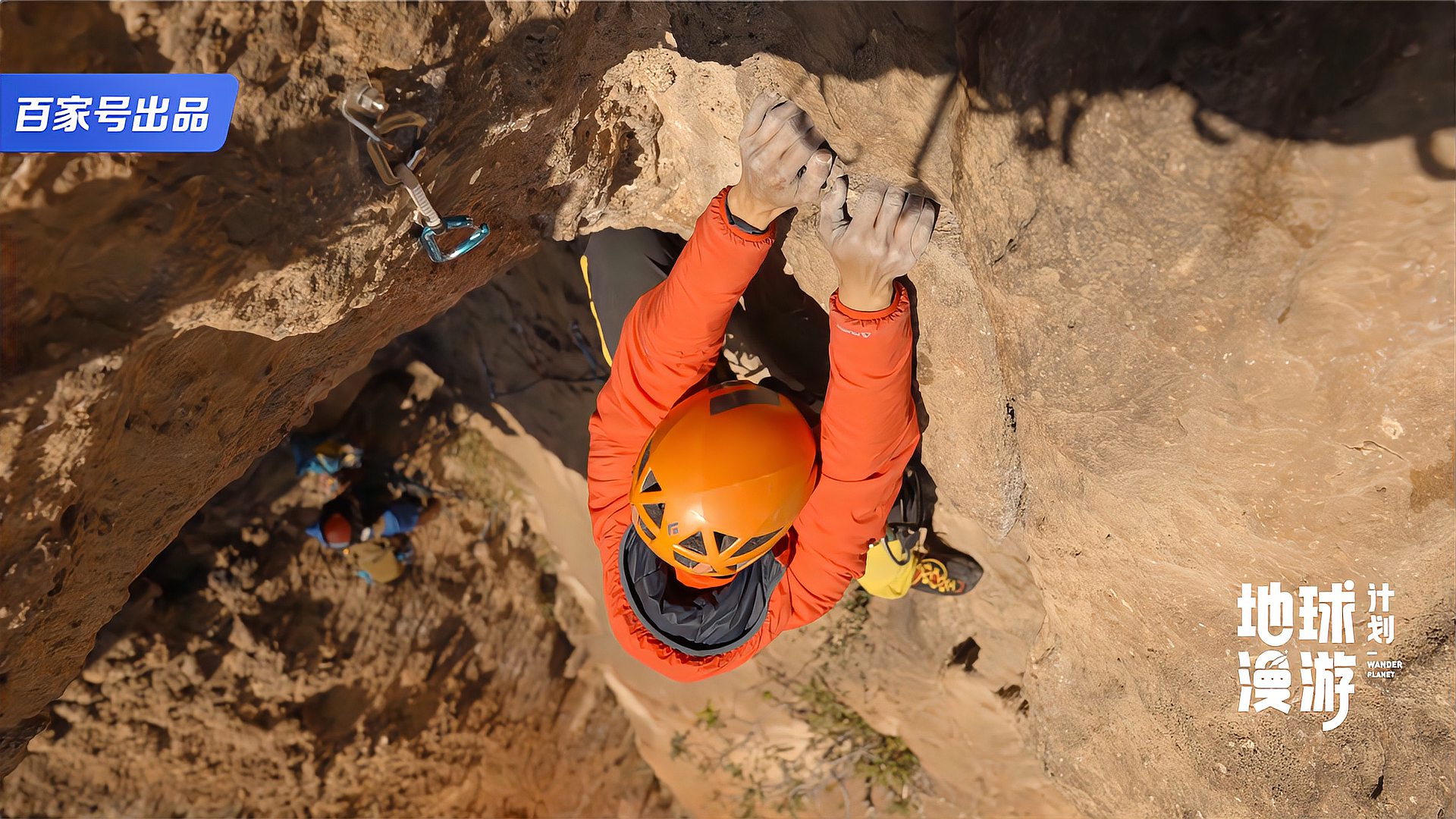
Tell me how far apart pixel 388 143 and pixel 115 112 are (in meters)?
0.46

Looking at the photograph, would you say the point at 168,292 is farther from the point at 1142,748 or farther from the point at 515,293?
the point at 1142,748

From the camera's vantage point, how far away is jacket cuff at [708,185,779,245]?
2271mm

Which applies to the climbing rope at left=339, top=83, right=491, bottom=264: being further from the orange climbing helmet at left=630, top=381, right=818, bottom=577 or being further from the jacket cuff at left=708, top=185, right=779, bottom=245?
the orange climbing helmet at left=630, top=381, right=818, bottom=577

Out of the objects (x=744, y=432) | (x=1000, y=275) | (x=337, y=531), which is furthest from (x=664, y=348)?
(x=337, y=531)

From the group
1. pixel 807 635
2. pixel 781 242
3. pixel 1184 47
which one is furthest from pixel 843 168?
pixel 807 635

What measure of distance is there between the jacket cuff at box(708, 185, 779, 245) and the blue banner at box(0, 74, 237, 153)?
1.26 m

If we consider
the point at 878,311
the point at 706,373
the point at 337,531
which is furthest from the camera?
the point at 337,531

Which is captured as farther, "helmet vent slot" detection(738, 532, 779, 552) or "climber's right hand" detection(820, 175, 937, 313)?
"helmet vent slot" detection(738, 532, 779, 552)

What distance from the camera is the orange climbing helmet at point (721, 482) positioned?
98.4 inches

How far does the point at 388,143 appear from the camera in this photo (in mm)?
1641

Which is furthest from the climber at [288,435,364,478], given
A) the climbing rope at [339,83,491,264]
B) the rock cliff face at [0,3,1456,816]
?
the climbing rope at [339,83,491,264]

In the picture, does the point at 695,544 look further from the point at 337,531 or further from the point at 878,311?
the point at 337,531

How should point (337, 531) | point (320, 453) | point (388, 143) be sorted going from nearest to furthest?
point (388, 143), point (337, 531), point (320, 453)

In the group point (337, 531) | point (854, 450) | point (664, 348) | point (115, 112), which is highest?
point (115, 112)
